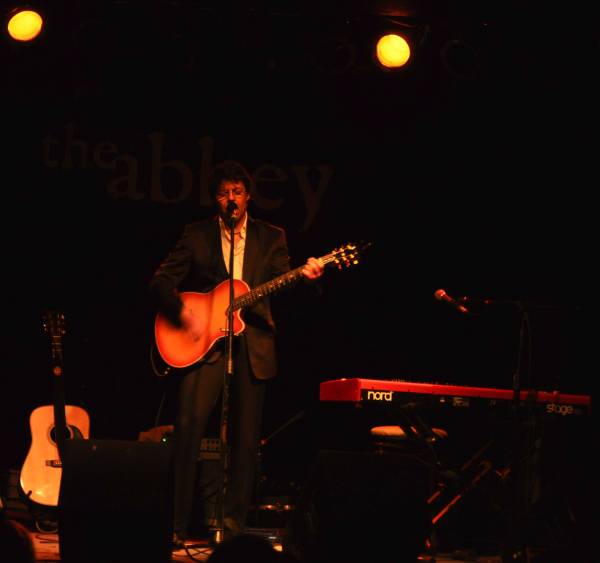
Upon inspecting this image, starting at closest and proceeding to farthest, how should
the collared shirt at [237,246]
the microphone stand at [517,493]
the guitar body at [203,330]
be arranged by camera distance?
the microphone stand at [517,493] → the guitar body at [203,330] → the collared shirt at [237,246]

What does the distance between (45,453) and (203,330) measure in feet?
6.35

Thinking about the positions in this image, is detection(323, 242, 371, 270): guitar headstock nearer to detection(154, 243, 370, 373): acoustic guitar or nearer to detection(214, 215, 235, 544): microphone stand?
detection(154, 243, 370, 373): acoustic guitar

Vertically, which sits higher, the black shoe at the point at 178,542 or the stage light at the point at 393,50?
the stage light at the point at 393,50

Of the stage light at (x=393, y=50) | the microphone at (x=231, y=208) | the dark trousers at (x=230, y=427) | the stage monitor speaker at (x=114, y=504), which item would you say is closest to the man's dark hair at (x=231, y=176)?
the microphone at (x=231, y=208)

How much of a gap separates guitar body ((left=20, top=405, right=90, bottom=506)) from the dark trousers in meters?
1.55

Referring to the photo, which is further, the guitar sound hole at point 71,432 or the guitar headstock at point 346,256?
the guitar sound hole at point 71,432

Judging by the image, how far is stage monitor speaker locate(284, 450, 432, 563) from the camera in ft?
12.1

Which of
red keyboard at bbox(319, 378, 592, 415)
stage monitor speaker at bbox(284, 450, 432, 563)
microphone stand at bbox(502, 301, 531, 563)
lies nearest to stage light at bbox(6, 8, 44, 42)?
red keyboard at bbox(319, 378, 592, 415)

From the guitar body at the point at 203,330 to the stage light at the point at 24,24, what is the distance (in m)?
2.33

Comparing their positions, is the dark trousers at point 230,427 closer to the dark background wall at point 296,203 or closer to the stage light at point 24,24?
the dark background wall at point 296,203

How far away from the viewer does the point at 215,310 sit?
5633 mm

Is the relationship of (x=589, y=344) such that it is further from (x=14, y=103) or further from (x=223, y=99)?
(x=14, y=103)

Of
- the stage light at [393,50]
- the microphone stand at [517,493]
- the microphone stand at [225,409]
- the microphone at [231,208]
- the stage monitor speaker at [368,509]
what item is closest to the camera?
the stage monitor speaker at [368,509]

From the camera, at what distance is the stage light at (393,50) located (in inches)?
265
